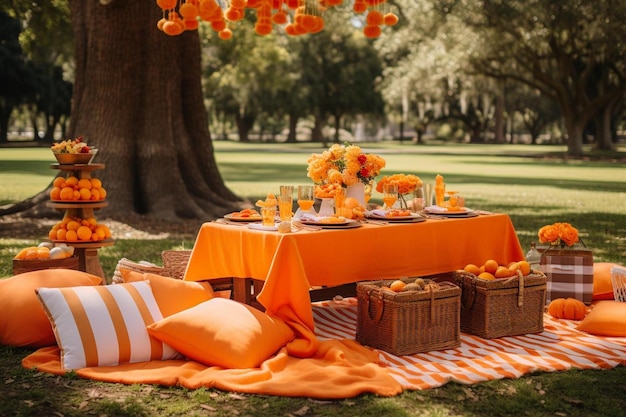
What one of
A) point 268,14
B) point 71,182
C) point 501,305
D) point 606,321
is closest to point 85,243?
point 71,182

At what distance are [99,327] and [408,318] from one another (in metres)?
1.79

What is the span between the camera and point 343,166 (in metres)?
5.85

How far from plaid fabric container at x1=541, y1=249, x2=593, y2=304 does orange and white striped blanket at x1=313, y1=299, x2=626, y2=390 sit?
61 cm

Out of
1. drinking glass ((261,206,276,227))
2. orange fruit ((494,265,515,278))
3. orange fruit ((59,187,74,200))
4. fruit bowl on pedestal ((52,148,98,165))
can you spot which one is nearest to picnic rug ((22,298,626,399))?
orange fruit ((494,265,515,278))

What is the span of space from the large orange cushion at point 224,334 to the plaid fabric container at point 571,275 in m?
2.46

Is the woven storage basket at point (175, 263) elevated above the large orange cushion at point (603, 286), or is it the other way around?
the woven storage basket at point (175, 263)

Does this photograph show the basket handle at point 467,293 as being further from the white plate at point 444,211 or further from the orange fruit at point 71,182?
the orange fruit at point 71,182

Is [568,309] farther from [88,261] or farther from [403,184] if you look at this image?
[88,261]

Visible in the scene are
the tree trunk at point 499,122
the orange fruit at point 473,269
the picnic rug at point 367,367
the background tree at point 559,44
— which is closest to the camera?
the picnic rug at point 367,367

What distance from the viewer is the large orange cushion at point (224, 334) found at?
4.38 meters

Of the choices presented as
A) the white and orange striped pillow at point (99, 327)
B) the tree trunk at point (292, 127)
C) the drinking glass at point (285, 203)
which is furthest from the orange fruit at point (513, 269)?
the tree trunk at point (292, 127)

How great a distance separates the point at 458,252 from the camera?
5762mm

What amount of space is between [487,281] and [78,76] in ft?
24.6

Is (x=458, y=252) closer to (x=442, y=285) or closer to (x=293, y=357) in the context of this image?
(x=442, y=285)
